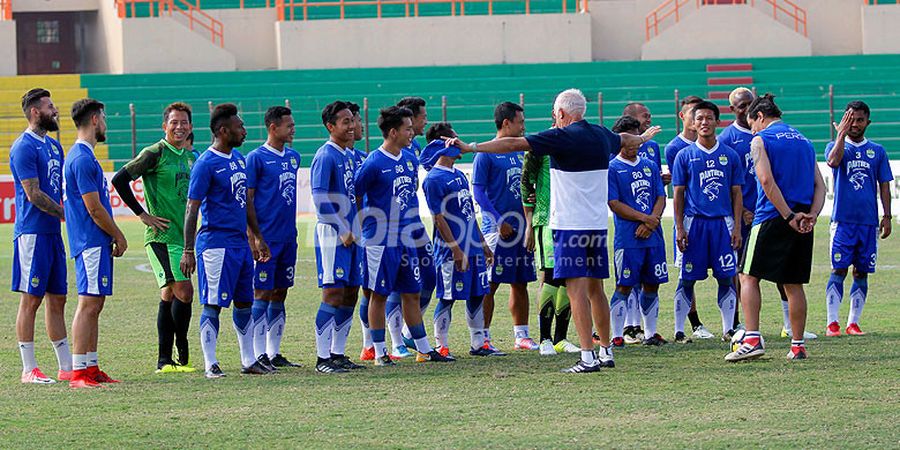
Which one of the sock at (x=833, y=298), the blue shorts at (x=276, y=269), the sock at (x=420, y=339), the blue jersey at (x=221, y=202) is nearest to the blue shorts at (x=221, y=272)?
the blue jersey at (x=221, y=202)

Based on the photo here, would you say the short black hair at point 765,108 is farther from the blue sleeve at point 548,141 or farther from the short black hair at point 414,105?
the short black hair at point 414,105

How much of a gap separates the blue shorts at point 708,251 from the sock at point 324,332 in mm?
3040

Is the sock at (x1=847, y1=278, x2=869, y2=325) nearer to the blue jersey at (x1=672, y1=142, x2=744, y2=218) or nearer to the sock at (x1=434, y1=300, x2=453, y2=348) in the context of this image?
the blue jersey at (x1=672, y1=142, x2=744, y2=218)

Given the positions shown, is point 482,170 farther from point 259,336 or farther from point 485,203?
point 259,336

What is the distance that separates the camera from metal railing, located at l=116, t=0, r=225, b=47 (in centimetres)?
3766

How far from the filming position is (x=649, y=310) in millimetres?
→ 10773

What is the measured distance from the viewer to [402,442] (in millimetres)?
6883

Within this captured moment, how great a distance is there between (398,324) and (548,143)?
2333 mm

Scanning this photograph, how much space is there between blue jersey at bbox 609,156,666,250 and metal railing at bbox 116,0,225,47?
27971 mm

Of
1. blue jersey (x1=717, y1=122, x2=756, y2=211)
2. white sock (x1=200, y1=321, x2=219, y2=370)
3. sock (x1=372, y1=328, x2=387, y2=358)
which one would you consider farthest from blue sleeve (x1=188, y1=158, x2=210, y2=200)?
blue jersey (x1=717, y1=122, x2=756, y2=211)

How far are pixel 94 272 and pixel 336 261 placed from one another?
1.69 meters

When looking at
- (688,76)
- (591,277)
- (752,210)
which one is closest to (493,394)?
(591,277)

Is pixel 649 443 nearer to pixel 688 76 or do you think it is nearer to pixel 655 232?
pixel 655 232

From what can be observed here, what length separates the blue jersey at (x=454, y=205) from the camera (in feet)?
33.1
